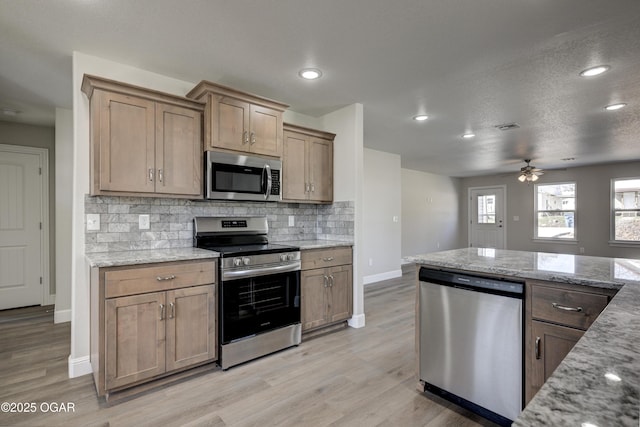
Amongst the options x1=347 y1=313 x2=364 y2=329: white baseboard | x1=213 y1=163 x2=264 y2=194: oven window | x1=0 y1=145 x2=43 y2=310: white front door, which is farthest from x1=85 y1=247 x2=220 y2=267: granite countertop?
x1=0 y1=145 x2=43 y2=310: white front door

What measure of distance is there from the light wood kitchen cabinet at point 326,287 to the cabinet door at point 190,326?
923mm

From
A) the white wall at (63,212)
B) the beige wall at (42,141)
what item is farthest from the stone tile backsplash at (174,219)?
the beige wall at (42,141)

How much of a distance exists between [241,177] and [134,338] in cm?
152

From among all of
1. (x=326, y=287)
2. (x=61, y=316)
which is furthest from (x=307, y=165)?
(x=61, y=316)

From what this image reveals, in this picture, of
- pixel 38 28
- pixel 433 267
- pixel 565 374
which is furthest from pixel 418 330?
pixel 38 28

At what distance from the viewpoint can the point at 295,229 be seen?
3912 millimetres

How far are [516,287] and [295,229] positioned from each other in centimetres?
254

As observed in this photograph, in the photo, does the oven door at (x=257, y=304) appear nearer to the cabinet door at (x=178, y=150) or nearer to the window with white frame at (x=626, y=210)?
the cabinet door at (x=178, y=150)

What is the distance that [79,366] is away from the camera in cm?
250

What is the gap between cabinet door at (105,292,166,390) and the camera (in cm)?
209

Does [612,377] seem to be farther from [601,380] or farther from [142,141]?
[142,141]

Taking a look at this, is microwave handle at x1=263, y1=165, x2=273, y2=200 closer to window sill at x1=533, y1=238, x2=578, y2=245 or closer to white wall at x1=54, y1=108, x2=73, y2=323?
white wall at x1=54, y1=108, x2=73, y2=323

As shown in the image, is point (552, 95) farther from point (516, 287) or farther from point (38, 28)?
point (38, 28)

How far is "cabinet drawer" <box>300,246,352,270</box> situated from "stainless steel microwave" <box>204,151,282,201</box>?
0.66m
